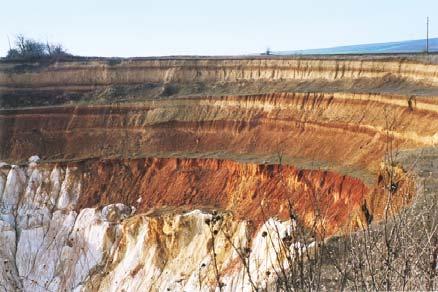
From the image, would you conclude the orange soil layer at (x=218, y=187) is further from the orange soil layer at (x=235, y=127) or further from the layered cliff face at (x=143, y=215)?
the orange soil layer at (x=235, y=127)

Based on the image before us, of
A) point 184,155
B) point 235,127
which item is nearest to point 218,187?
point 184,155

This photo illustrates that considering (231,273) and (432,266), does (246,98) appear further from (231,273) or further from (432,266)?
(432,266)

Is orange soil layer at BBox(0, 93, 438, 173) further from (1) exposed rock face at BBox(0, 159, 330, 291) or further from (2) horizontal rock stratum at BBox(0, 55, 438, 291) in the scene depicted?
(1) exposed rock face at BBox(0, 159, 330, 291)

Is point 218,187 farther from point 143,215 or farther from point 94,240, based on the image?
point 94,240

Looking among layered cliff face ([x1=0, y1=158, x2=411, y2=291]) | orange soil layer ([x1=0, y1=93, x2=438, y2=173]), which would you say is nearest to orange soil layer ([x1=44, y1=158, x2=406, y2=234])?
layered cliff face ([x1=0, y1=158, x2=411, y2=291])

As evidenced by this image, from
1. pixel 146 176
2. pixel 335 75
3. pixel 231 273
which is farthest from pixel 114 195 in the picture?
pixel 335 75

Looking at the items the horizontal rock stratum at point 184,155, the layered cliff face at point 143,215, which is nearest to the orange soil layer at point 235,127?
the horizontal rock stratum at point 184,155

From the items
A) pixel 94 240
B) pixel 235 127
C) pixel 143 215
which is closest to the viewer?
pixel 143 215
